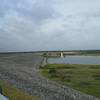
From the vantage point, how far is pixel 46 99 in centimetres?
2778

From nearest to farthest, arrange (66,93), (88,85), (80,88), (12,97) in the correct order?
(12,97), (66,93), (80,88), (88,85)

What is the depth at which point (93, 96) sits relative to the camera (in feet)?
107

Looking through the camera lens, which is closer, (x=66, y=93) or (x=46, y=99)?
(x=46, y=99)

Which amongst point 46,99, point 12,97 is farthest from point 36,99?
point 12,97

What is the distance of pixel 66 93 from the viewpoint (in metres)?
31.6

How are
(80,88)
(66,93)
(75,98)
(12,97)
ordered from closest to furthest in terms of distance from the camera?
(12,97)
(75,98)
(66,93)
(80,88)

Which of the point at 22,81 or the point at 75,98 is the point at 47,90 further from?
the point at 22,81

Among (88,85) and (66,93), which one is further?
(88,85)

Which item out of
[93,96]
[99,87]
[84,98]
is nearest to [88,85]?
[99,87]

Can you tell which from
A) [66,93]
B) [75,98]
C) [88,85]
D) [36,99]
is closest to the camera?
[36,99]

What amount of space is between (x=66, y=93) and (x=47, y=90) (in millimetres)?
2257

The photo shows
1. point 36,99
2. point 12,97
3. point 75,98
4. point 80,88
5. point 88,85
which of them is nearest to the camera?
point 12,97

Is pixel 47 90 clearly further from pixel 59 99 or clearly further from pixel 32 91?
pixel 59 99

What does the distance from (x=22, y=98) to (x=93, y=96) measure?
10791 millimetres
